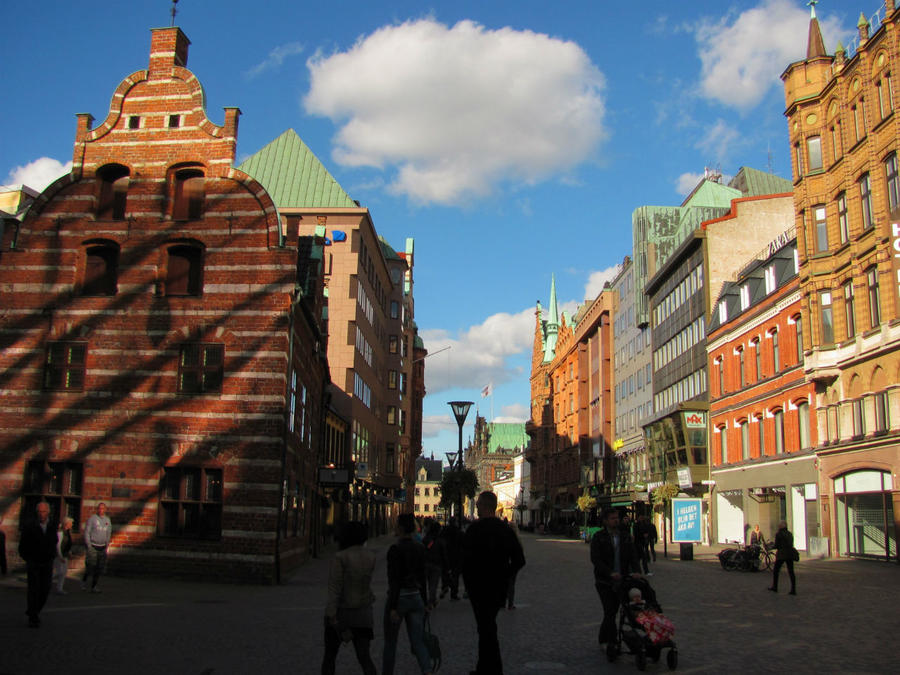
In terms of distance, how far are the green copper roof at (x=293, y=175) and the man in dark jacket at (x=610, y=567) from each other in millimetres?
41114

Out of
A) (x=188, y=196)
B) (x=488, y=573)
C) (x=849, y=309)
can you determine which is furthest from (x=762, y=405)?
(x=488, y=573)

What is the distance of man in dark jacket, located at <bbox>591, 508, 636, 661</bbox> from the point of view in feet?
35.1

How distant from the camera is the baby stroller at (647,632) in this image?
9.80 m

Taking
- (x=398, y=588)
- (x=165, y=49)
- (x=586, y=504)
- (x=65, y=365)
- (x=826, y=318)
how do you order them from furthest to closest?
(x=586, y=504) → (x=826, y=318) → (x=165, y=49) → (x=65, y=365) → (x=398, y=588)

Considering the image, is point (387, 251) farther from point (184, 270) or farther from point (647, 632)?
point (647, 632)

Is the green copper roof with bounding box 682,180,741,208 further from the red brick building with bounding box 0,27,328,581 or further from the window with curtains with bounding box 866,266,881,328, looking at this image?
the red brick building with bounding box 0,27,328,581

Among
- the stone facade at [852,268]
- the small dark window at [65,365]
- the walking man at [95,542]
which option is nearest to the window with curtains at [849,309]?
the stone facade at [852,268]

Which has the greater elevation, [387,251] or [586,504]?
[387,251]

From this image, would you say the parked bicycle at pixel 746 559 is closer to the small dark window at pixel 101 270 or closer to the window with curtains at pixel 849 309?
the window with curtains at pixel 849 309

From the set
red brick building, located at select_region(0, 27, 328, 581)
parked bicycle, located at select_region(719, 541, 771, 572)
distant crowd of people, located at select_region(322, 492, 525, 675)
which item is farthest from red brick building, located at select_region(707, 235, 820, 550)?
distant crowd of people, located at select_region(322, 492, 525, 675)

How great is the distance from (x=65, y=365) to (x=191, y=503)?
5.19 m

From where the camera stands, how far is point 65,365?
22734 mm

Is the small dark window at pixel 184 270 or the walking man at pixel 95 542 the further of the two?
the small dark window at pixel 184 270

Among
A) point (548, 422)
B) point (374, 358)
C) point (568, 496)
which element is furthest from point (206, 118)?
point (548, 422)
